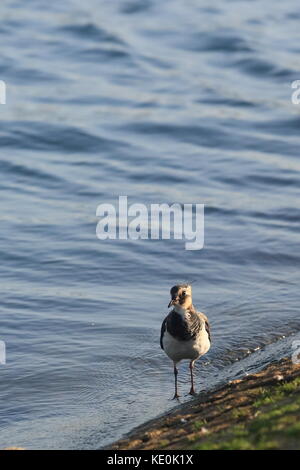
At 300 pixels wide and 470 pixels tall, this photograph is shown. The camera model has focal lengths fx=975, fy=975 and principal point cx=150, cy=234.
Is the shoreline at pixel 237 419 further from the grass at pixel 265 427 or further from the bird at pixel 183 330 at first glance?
the bird at pixel 183 330

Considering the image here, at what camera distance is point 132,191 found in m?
22.6

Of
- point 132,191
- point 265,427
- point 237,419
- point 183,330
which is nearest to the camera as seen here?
point 265,427

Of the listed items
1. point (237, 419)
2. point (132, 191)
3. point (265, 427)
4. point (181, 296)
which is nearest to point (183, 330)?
point (181, 296)

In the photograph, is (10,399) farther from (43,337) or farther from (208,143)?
(208,143)

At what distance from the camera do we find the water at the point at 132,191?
1380cm

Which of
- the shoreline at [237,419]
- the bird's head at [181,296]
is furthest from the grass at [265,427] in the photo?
the bird's head at [181,296]

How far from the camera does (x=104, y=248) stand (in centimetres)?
1944

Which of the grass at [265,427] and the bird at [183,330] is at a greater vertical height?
the grass at [265,427]

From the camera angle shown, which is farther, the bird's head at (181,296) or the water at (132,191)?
the water at (132,191)

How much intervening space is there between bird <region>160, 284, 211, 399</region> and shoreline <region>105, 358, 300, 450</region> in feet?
2.00

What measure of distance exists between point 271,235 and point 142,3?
2029 cm

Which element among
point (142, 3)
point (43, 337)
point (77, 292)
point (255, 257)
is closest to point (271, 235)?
point (255, 257)

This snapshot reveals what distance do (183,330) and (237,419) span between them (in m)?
2.83

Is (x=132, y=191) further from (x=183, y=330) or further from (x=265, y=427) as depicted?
(x=265, y=427)
